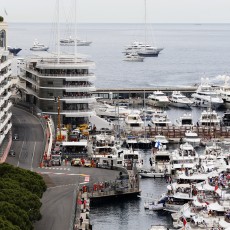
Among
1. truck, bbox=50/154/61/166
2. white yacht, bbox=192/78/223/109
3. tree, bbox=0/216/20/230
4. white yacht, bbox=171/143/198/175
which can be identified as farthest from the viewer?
white yacht, bbox=192/78/223/109

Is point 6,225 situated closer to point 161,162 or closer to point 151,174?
point 151,174

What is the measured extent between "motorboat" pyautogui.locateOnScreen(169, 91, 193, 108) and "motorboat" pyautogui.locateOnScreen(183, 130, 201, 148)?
131ft

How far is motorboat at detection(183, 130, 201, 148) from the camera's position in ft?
327

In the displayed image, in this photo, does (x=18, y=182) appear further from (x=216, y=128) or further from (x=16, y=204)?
(x=216, y=128)

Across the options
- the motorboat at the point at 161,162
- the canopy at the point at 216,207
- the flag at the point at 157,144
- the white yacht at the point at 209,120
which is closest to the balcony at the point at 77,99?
the flag at the point at 157,144

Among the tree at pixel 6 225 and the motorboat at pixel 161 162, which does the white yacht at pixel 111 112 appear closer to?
the motorboat at pixel 161 162

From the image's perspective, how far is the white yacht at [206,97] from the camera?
141 metres

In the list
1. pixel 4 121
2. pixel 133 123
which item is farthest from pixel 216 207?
pixel 133 123

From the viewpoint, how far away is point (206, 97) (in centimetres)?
14225

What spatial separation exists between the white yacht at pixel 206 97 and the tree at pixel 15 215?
89.7 metres

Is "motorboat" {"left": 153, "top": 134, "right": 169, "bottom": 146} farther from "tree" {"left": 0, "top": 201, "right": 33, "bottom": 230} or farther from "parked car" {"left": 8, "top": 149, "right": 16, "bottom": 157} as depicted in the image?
"tree" {"left": 0, "top": 201, "right": 33, "bottom": 230}

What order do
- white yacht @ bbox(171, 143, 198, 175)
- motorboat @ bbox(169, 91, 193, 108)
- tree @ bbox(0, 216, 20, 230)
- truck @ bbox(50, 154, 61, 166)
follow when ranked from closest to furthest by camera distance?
1. tree @ bbox(0, 216, 20, 230)
2. truck @ bbox(50, 154, 61, 166)
3. white yacht @ bbox(171, 143, 198, 175)
4. motorboat @ bbox(169, 91, 193, 108)

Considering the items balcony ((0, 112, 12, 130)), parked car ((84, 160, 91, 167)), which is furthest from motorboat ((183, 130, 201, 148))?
balcony ((0, 112, 12, 130))

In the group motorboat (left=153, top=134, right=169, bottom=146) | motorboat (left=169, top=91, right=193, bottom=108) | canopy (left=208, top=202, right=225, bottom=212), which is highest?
motorboat (left=169, top=91, right=193, bottom=108)
